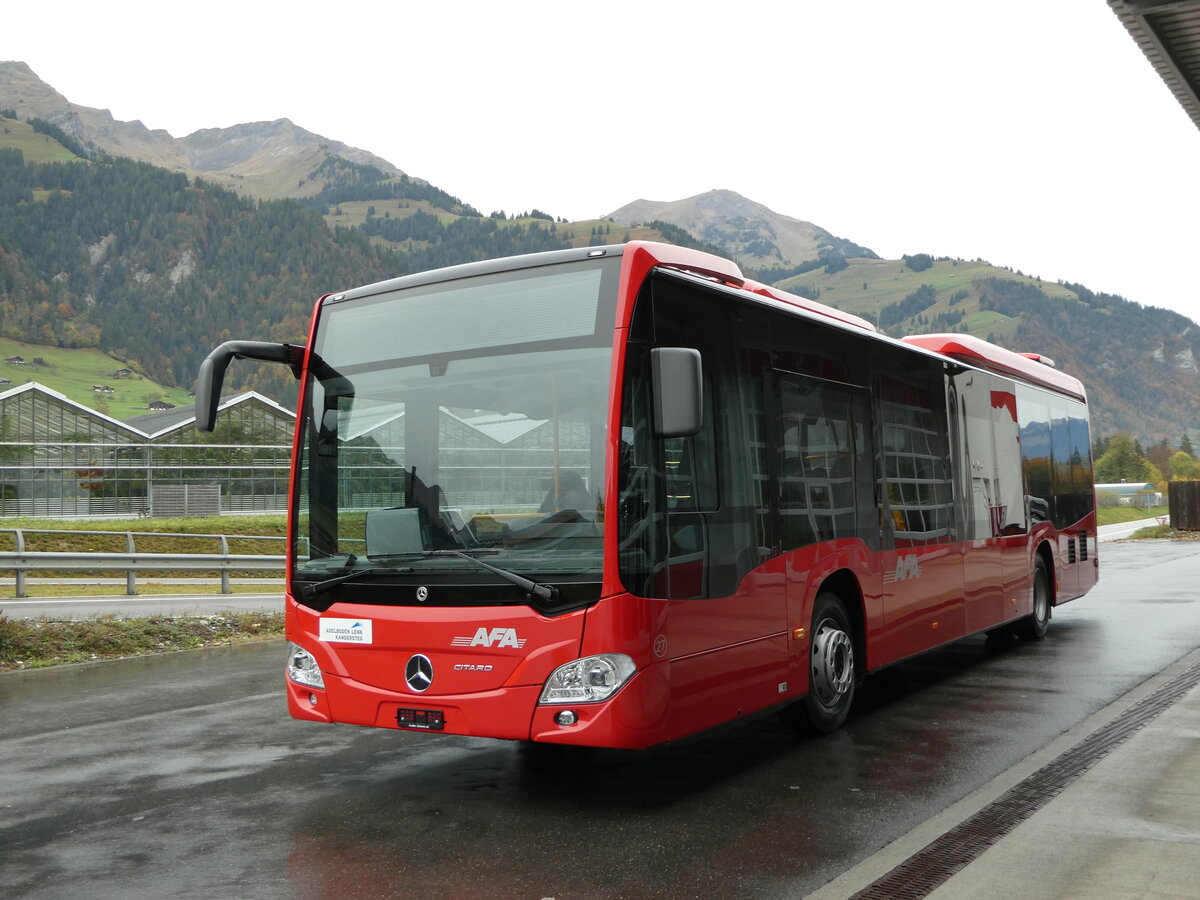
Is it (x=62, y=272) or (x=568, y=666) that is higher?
(x=62, y=272)

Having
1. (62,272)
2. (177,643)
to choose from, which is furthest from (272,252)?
(177,643)

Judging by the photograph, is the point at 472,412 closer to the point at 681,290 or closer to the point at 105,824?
the point at 681,290

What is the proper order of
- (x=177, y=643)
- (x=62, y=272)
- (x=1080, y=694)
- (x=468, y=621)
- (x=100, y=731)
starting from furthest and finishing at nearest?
(x=62, y=272) < (x=177, y=643) < (x=1080, y=694) < (x=100, y=731) < (x=468, y=621)

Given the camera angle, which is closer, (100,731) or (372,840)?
(372,840)

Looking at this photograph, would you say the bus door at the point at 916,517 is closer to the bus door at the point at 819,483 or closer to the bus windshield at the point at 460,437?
the bus door at the point at 819,483

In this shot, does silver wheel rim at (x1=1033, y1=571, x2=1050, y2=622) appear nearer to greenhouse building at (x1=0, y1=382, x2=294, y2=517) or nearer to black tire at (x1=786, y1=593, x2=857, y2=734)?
black tire at (x1=786, y1=593, x2=857, y2=734)

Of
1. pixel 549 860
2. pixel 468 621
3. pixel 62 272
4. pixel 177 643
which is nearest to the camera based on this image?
pixel 549 860

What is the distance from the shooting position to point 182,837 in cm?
572

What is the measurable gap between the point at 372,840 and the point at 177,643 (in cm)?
896

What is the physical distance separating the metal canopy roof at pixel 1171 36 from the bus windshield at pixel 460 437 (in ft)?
12.6

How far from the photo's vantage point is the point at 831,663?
7848 millimetres

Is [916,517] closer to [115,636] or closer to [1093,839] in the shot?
[1093,839]

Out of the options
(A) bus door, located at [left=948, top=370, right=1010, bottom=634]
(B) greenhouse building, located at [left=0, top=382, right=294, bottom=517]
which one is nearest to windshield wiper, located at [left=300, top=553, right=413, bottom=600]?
(A) bus door, located at [left=948, top=370, right=1010, bottom=634]

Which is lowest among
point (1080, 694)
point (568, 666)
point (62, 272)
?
point (1080, 694)
